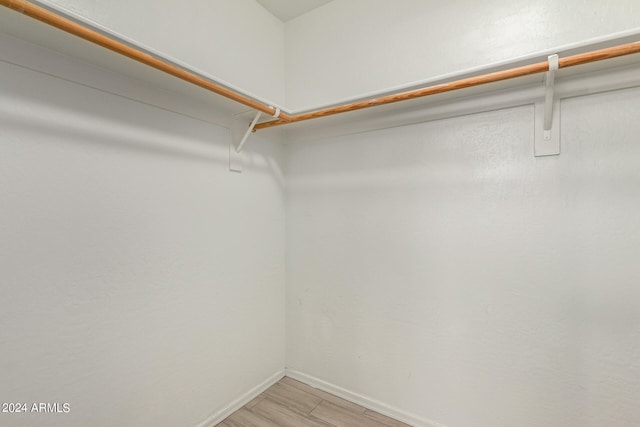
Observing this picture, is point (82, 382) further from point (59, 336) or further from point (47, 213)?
point (47, 213)

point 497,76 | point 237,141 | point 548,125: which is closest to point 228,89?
point 237,141

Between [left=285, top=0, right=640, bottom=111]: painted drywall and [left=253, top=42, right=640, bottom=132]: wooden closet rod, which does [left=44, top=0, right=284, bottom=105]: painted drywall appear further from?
[left=253, top=42, right=640, bottom=132]: wooden closet rod

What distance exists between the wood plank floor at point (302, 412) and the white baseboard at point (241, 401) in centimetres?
2

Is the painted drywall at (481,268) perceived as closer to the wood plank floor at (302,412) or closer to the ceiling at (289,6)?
the wood plank floor at (302,412)

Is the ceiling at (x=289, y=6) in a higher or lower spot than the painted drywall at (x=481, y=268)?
higher

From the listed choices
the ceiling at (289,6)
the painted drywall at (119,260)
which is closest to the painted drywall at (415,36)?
the ceiling at (289,6)

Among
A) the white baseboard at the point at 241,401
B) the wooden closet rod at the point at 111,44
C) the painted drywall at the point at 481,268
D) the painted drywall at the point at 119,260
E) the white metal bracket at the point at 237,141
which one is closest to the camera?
the wooden closet rod at the point at 111,44

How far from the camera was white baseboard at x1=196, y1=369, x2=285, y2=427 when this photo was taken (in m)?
1.66

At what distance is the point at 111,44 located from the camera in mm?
1005

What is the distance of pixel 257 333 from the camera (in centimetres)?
198

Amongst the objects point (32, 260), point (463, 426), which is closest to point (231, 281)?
point (32, 260)

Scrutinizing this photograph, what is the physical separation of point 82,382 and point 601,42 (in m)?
2.55

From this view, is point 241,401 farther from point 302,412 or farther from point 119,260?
point 119,260

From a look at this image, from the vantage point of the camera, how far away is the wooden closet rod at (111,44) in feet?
2.74
